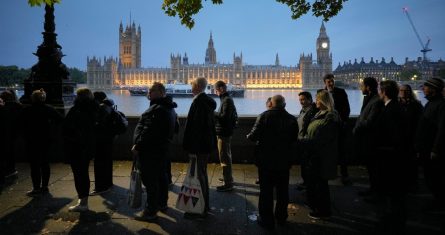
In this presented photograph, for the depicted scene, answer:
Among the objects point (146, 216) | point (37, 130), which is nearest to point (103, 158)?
point (37, 130)

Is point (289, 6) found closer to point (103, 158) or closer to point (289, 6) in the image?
point (289, 6)

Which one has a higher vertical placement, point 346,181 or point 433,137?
point 433,137

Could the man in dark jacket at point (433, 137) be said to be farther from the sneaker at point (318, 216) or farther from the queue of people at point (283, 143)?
the sneaker at point (318, 216)

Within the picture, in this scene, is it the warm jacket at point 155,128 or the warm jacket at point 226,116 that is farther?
the warm jacket at point 226,116

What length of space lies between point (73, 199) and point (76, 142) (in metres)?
0.94

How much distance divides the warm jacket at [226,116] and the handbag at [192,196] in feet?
3.53

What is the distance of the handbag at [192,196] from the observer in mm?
4188

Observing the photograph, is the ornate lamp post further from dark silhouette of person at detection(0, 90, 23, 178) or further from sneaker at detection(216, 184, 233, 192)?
sneaker at detection(216, 184, 233, 192)

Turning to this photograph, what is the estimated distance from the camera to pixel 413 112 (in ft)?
16.6

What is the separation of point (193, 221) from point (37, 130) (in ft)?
8.07

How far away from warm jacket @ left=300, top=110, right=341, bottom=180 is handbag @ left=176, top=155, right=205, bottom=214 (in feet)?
4.05

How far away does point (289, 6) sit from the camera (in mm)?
7711

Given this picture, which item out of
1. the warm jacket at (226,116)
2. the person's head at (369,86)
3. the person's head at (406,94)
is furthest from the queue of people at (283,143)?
the warm jacket at (226,116)

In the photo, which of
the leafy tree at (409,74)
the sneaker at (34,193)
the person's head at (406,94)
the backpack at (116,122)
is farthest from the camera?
the leafy tree at (409,74)
